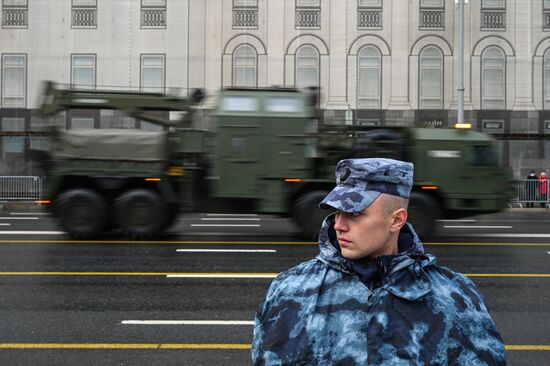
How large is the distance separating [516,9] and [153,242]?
26.8 m

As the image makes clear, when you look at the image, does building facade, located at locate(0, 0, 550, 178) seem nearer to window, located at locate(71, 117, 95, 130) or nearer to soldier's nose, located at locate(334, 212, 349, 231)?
window, located at locate(71, 117, 95, 130)

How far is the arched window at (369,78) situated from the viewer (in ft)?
116

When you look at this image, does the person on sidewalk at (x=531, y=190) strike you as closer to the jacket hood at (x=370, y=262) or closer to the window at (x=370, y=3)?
the window at (x=370, y=3)

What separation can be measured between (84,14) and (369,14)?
46.2ft

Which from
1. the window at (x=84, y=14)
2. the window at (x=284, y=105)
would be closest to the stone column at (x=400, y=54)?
the window at (x=84, y=14)

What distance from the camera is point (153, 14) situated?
35.5 metres

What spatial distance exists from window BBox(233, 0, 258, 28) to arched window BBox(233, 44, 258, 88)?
109cm

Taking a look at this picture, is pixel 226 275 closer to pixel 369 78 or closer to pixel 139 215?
pixel 139 215

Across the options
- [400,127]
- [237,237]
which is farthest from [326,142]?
[237,237]

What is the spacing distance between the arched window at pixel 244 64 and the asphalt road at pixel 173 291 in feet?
62.8

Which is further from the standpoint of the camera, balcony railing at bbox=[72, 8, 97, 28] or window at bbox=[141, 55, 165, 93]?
window at bbox=[141, 55, 165, 93]

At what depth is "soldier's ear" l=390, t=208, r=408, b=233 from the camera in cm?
215

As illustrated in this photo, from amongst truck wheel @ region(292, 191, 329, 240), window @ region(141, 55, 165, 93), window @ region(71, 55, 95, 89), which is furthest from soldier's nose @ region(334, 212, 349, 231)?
window @ region(71, 55, 95, 89)

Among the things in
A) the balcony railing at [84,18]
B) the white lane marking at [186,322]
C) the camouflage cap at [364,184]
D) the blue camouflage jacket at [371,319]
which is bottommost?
the white lane marking at [186,322]
